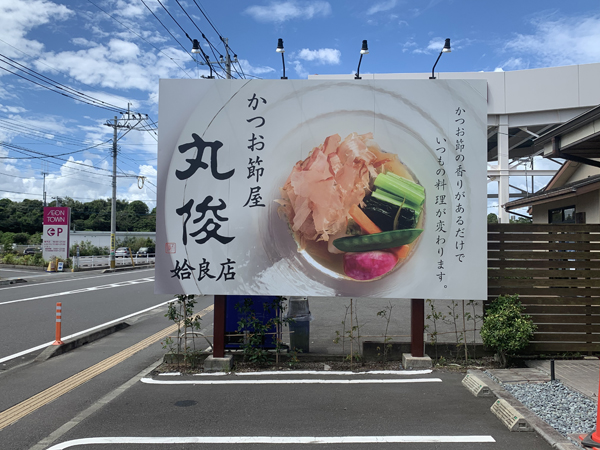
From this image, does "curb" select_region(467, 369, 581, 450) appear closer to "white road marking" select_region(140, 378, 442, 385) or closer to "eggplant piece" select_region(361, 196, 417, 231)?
"white road marking" select_region(140, 378, 442, 385)

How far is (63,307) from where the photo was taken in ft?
44.6

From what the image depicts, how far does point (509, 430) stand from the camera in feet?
14.6

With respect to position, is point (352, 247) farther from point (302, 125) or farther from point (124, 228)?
point (124, 228)

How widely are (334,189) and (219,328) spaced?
291cm

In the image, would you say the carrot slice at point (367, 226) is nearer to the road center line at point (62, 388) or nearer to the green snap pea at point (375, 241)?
the green snap pea at point (375, 241)

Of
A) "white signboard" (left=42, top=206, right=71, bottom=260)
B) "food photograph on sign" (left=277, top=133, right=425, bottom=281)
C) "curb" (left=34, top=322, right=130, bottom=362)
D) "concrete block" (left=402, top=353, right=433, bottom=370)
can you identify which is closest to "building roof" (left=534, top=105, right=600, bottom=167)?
"food photograph on sign" (left=277, top=133, right=425, bottom=281)

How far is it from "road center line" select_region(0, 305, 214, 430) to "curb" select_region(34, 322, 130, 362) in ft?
3.53

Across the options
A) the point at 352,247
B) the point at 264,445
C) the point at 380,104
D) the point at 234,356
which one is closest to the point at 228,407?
the point at 264,445

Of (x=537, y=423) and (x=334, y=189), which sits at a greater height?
(x=334, y=189)

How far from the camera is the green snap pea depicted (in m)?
6.52

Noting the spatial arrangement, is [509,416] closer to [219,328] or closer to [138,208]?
[219,328]

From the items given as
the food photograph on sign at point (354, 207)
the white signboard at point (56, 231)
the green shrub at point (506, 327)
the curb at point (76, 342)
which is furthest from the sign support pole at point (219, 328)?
the white signboard at point (56, 231)

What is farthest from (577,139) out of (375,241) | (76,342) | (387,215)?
(76,342)

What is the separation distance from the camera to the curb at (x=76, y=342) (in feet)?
25.5
